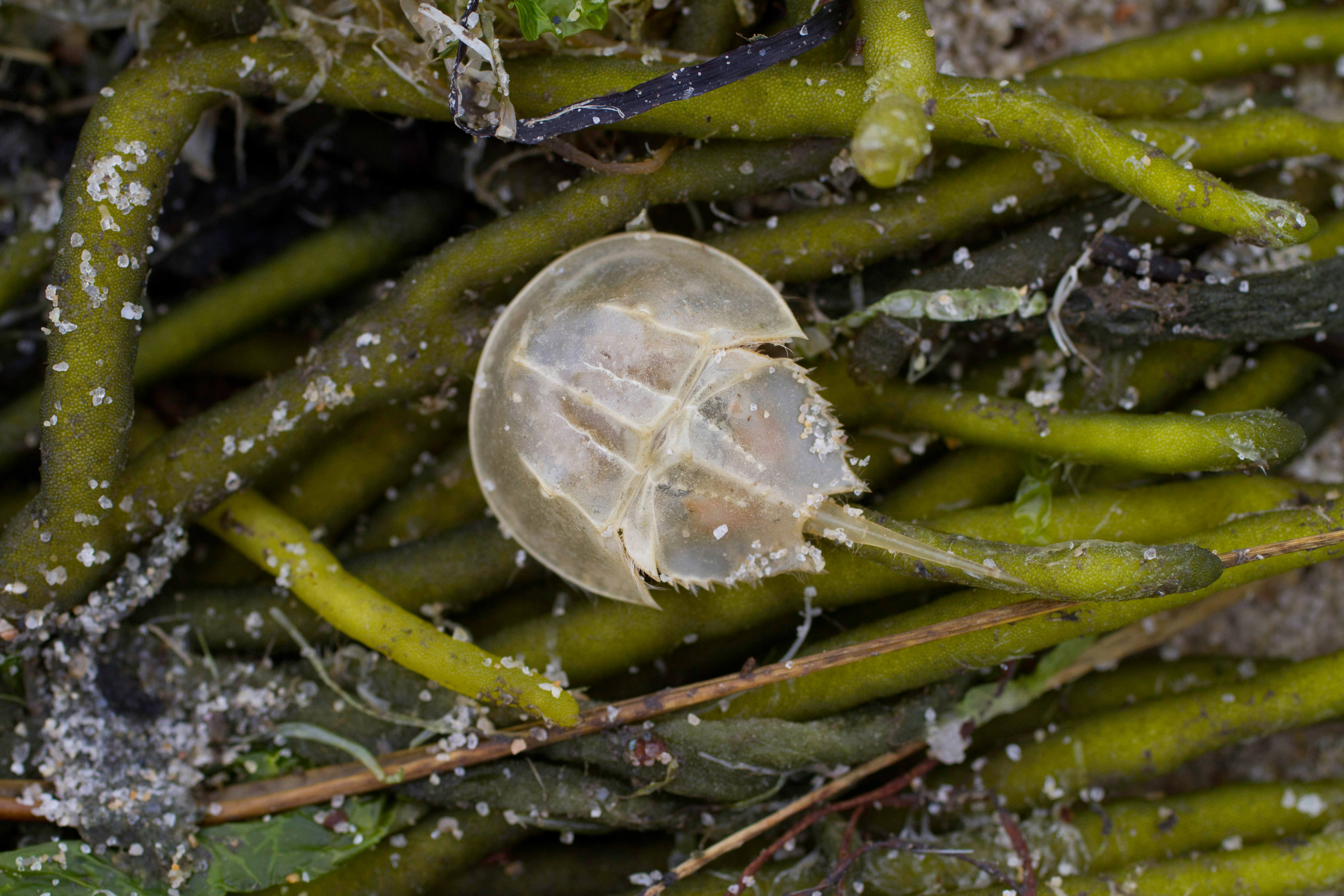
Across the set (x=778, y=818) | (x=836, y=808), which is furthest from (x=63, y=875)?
(x=836, y=808)

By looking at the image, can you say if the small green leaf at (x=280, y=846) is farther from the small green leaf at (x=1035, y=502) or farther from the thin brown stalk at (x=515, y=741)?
the small green leaf at (x=1035, y=502)

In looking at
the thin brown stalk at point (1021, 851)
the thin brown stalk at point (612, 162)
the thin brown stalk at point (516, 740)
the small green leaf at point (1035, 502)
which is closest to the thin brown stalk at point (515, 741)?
the thin brown stalk at point (516, 740)

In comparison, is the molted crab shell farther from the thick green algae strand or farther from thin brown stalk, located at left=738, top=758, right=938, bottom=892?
thin brown stalk, located at left=738, top=758, right=938, bottom=892

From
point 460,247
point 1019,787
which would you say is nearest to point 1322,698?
point 1019,787

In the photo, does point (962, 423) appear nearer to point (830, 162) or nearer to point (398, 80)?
point (830, 162)

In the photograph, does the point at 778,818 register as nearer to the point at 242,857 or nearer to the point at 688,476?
the point at 688,476

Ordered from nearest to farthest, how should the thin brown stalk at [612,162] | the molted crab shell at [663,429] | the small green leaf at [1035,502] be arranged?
the molted crab shell at [663,429] → the thin brown stalk at [612,162] → the small green leaf at [1035,502]
